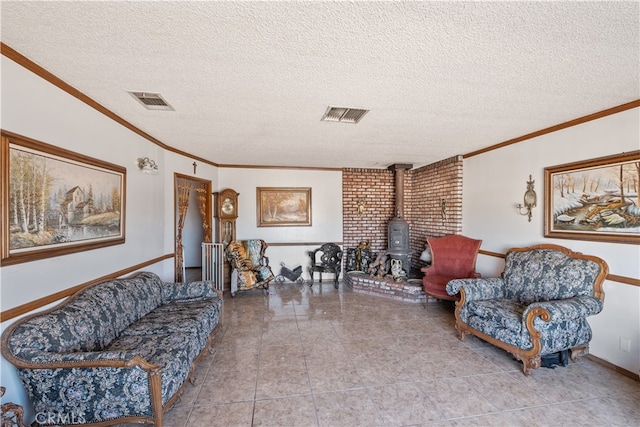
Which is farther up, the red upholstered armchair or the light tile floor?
the red upholstered armchair

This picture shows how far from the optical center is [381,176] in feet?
20.7

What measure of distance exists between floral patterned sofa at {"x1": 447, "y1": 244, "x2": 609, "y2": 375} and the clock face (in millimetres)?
3916

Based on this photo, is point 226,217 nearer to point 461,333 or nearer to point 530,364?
point 461,333

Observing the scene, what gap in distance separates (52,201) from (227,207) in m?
3.28

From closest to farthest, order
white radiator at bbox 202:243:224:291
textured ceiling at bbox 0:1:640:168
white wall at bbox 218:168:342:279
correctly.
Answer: textured ceiling at bbox 0:1:640:168, white radiator at bbox 202:243:224:291, white wall at bbox 218:168:342:279

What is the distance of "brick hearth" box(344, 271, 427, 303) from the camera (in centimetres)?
453

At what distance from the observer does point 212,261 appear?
5.03m

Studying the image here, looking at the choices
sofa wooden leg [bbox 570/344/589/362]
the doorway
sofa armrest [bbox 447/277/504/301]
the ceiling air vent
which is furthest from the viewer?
the doorway

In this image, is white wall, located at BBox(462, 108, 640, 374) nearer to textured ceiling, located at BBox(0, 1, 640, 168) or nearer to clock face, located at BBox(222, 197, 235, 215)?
textured ceiling, located at BBox(0, 1, 640, 168)

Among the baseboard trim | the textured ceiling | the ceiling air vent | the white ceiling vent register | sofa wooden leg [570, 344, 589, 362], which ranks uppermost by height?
the white ceiling vent register

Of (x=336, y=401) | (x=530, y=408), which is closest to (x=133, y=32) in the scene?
(x=336, y=401)

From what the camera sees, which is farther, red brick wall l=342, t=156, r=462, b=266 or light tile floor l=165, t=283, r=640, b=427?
red brick wall l=342, t=156, r=462, b=266

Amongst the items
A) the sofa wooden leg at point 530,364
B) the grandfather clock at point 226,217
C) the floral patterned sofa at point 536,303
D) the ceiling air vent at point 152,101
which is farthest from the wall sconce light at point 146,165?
the sofa wooden leg at point 530,364

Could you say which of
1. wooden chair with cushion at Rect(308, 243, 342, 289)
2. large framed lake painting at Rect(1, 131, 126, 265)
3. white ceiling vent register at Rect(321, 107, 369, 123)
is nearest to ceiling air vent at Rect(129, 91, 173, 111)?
large framed lake painting at Rect(1, 131, 126, 265)
